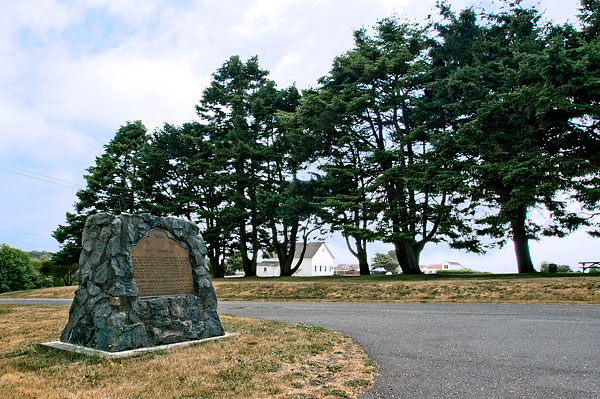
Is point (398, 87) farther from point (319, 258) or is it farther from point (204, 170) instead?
point (319, 258)

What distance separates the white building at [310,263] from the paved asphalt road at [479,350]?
157 feet

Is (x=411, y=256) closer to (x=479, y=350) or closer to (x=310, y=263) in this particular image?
(x=479, y=350)

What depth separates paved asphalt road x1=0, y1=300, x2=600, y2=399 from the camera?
4.19m

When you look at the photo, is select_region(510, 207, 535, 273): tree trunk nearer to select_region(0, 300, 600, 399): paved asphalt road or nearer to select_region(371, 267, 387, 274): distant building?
select_region(0, 300, 600, 399): paved asphalt road

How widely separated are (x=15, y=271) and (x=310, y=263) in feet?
119

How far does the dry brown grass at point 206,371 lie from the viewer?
402 centimetres

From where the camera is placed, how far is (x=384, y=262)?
222 ft

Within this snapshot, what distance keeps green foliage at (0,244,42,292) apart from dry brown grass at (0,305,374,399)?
36.4 meters

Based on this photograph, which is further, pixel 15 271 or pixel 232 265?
pixel 232 265

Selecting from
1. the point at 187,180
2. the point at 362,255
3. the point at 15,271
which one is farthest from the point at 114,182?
the point at 362,255

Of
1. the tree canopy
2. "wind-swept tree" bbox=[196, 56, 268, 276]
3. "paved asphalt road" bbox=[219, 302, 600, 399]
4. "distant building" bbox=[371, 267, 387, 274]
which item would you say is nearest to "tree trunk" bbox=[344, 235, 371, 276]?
the tree canopy

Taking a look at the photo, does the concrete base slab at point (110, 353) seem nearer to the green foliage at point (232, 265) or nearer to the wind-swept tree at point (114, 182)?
the wind-swept tree at point (114, 182)

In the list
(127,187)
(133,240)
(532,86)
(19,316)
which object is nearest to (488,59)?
(532,86)

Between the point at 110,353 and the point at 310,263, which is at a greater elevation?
the point at 110,353
